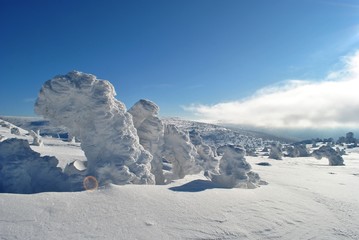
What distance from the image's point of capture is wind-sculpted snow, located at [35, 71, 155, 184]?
34.6ft

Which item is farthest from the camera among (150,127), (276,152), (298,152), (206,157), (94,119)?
(298,152)

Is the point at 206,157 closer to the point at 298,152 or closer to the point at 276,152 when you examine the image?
the point at 276,152

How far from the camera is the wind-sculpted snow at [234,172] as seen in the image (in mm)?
12148

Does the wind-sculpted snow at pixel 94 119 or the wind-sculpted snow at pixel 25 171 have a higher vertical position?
the wind-sculpted snow at pixel 94 119

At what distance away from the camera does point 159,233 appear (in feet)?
22.9

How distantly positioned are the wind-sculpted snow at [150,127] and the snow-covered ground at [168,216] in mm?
3126

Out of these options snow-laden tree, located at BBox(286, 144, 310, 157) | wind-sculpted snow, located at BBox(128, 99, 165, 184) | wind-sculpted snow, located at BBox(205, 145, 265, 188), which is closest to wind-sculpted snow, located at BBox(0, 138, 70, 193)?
wind-sculpted snow, located at BBox(128, 99, 165, 184)

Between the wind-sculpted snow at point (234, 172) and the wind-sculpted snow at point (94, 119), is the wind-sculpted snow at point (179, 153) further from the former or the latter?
the wind-sculpted snow at point (94, 119)

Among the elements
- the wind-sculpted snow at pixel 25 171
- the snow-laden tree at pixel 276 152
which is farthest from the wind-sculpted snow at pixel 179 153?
the snow-laden tree at pixel 276 152

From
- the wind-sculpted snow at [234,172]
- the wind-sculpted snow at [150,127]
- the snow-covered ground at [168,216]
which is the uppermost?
the wind-sculpted snow at [150,127]

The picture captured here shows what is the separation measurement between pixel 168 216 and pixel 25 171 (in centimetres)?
509

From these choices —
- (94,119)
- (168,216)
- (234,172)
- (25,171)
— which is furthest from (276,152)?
(25,171)

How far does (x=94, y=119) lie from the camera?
1099 centimetres

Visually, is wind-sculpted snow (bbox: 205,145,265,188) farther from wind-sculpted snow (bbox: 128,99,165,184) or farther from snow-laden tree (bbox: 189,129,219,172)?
snow-laden tree (bbox: 189,129,219,172)
